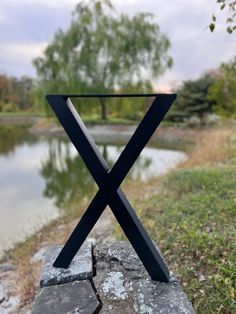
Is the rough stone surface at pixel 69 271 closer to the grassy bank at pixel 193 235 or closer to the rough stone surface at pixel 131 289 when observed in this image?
the rough stone surface at pixel 131 289

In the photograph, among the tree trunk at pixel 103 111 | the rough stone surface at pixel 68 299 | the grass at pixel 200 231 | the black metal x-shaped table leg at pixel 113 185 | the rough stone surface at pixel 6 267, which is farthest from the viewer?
the tree trunk at pixel 103 111

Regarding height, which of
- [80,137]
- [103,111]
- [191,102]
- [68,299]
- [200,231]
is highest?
[80,137]

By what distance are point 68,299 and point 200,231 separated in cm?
126

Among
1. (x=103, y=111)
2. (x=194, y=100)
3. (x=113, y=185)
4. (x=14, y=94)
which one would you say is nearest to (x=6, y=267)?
(x=113, y=185)

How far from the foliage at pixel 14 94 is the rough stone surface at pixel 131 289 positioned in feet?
82.0

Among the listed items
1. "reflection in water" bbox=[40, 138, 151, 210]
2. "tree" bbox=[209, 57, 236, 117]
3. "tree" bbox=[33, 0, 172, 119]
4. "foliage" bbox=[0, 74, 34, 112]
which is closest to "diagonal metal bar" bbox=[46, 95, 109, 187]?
"reflection in water" bbox=[40, 138, 151, 210]

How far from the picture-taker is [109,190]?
3.95ft

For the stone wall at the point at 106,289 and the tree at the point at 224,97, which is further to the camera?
the tree at the point at 224,97

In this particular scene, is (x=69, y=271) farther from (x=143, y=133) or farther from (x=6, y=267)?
(x=6, y=267)

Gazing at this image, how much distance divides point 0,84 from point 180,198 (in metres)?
25.0

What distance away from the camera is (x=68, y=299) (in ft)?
3.70

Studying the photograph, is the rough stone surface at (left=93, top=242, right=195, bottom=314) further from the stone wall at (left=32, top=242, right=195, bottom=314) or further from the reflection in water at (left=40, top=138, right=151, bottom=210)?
the reflection in water at (left=40, top=138, right=151, bottom=210)

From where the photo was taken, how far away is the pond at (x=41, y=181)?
391 cm

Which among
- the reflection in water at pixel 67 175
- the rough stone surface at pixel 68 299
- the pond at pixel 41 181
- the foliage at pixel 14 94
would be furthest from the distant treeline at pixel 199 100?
the foliage at pixel 14 94
